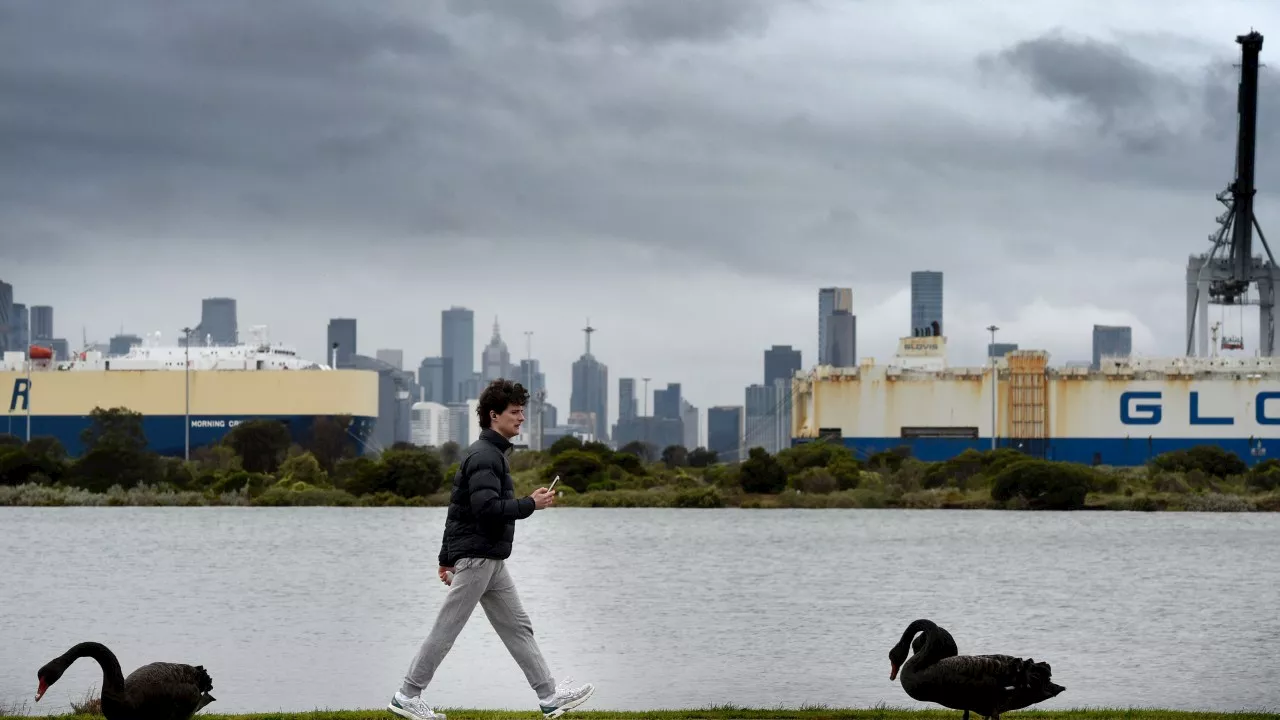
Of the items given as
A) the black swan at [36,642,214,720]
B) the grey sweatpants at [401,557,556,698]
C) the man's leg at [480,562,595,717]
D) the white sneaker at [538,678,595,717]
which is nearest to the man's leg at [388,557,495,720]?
the grey sweatpants at [401,557,556,698]

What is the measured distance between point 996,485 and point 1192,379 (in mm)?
42998

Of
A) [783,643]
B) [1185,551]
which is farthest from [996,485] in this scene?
[783,643]

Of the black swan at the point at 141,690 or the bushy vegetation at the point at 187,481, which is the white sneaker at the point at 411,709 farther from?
the bushy vegetation at the point at 187,481

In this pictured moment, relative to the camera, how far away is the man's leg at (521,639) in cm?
974

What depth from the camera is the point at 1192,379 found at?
10612cm

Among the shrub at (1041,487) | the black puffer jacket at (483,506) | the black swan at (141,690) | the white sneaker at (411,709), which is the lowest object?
the shrub at (1041,487)

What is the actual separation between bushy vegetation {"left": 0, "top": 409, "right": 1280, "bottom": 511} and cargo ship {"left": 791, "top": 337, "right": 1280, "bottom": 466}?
2540cm

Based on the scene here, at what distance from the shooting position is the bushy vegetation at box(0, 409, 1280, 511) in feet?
223

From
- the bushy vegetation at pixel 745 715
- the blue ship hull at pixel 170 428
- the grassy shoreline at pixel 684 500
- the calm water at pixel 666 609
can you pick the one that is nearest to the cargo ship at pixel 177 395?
the blue ship hull at pixel 170 428

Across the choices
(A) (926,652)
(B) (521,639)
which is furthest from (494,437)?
(A) (926,652)

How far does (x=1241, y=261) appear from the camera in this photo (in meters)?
106

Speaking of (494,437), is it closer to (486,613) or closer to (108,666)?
(486,613)

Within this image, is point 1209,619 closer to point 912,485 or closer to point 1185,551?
point 1185,551

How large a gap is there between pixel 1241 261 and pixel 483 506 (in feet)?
345
